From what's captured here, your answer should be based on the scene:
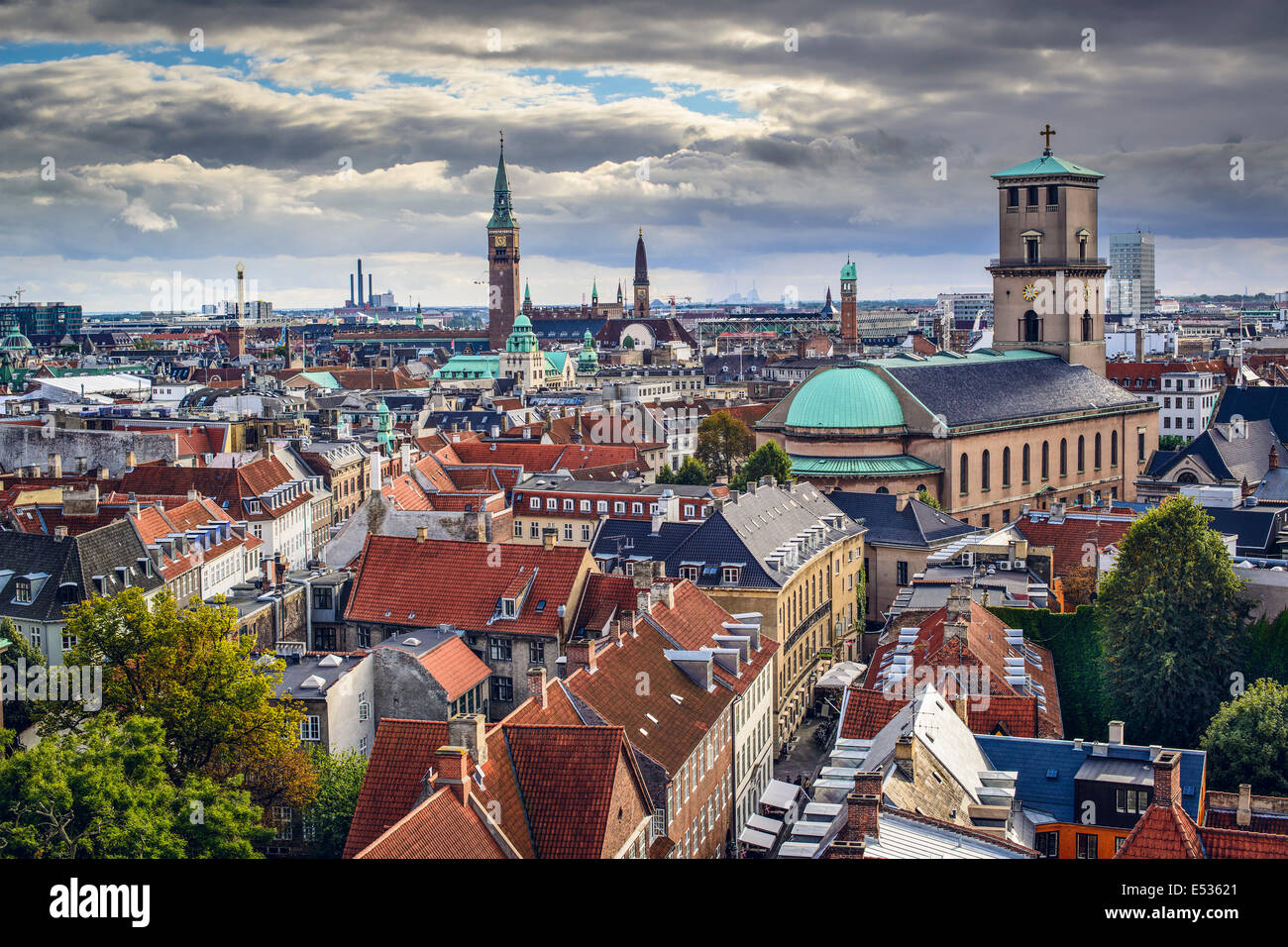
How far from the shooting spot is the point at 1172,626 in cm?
4478

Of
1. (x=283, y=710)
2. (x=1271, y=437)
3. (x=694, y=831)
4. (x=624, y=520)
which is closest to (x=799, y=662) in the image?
(x=624, y=520)

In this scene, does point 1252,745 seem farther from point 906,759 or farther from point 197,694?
point 197,694

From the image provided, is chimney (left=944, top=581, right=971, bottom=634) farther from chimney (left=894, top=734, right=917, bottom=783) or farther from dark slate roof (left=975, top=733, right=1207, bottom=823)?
chimney (left=894, top=734, right=917, bottom=783)

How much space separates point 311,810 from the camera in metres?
34.5

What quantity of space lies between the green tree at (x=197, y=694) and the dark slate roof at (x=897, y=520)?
40145 mm

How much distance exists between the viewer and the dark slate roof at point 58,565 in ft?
157

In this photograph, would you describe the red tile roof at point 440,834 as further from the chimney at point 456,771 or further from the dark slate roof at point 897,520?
the dark slate roof at point 897,520

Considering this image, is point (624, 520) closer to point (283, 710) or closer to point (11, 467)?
point (283, 710)

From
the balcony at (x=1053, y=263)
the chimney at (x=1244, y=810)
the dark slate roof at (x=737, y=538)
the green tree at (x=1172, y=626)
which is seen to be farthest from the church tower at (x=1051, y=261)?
the chimney at (x=1244, y=810)

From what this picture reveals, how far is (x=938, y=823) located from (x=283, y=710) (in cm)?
1663

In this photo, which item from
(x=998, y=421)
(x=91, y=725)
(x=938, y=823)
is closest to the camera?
(x=938, y=823)

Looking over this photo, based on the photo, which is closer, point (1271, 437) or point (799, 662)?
point (799, 662)

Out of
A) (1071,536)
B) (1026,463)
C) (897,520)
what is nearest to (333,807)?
(1071,536)
